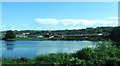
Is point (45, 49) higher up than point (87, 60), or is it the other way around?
point (87, 60)

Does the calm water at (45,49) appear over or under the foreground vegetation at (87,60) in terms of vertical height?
under

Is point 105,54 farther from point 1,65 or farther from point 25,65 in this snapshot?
point 1,65

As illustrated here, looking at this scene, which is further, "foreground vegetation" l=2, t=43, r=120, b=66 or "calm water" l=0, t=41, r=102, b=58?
"calm water" l=0, t=41, r=102, b=58

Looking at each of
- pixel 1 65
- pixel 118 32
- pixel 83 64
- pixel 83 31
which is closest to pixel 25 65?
pixel 1 65

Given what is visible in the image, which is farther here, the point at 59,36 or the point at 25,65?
the point at 59,36

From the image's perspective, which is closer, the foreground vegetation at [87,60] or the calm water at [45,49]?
the foreground vegetation at [87,60]

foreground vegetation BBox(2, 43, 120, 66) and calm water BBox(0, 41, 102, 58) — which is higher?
foreground vegetation BBox(2, 43, 120, 66)

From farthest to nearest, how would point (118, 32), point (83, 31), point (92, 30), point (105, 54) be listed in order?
point (83, 31) < point (92, 30) < point (118, 32) < point (105, 54)

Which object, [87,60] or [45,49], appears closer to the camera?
[87,60]

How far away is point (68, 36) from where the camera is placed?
38000mm

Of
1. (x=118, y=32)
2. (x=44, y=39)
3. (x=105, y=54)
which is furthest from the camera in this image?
(x=44, y=39)

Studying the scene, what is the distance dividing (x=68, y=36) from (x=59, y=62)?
2801 centimetres

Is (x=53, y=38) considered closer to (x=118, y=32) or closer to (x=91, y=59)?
(x=118, y=32)

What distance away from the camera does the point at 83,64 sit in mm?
9664
